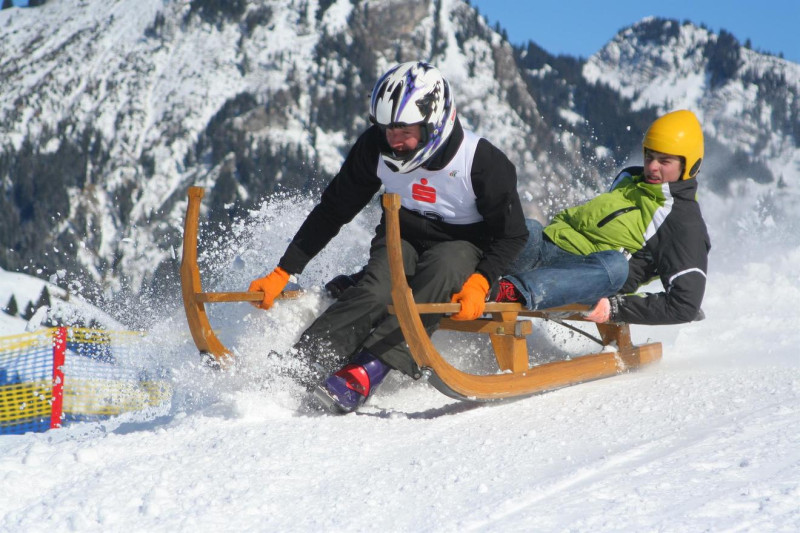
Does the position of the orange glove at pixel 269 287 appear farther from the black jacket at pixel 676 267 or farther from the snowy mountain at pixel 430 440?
the black jacket at pixel 676 267

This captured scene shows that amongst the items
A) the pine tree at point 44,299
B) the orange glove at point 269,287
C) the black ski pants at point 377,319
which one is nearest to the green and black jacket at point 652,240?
the black ski pants at point 377,319

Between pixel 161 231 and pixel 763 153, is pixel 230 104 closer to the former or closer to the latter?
pixel 161 231

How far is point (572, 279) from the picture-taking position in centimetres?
387

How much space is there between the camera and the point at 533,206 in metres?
106

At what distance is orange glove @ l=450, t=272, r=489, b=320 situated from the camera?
334 cm

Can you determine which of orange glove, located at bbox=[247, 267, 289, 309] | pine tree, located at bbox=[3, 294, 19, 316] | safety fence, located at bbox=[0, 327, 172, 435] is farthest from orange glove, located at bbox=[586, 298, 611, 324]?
pine tree, located at bbox=[3, 294, 19, 316]

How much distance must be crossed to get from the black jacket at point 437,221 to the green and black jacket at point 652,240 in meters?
0.77

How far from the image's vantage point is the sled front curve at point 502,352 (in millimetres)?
3150

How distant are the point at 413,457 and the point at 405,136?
1.51 meters

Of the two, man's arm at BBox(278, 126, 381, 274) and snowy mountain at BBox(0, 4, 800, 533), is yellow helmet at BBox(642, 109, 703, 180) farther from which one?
man's arm at BBox(278, 126, 381, 274)

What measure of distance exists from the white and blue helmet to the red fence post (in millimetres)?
4940

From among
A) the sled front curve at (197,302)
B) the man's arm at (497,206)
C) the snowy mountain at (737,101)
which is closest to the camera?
the man's arm at (497,206)

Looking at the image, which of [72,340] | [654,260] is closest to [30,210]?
[72,340]

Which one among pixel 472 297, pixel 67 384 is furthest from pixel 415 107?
pixel 67 384
